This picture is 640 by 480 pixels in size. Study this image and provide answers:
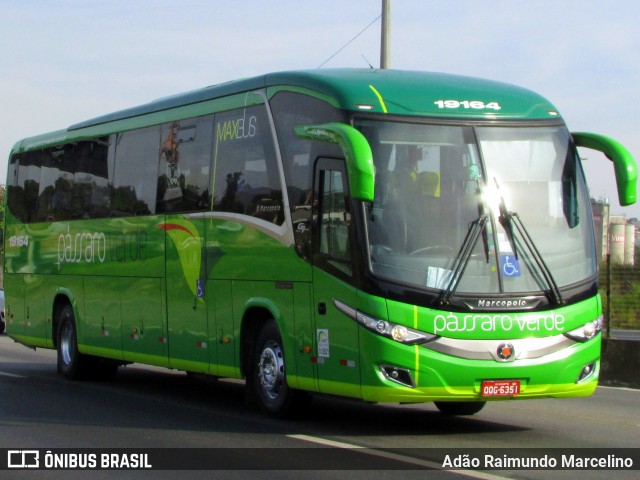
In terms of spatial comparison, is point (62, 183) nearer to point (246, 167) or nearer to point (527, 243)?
point (246, 167)

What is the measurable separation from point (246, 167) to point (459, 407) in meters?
3.46

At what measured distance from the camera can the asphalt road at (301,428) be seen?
938cm

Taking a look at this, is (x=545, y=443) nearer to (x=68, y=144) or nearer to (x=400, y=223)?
(x=400, y=223)

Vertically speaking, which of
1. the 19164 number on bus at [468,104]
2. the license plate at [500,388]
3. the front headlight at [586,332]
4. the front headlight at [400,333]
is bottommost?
the license plate at [500,388]

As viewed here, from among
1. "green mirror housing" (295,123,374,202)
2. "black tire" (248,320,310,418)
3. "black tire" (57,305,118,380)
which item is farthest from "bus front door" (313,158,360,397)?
"black tire" (57,305,118,380)

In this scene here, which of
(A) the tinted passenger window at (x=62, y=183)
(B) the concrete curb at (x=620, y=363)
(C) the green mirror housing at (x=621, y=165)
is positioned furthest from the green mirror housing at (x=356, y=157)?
(B) the concrete curb at (x=620, y=363)

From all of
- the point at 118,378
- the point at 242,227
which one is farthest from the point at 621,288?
the point at 242,227

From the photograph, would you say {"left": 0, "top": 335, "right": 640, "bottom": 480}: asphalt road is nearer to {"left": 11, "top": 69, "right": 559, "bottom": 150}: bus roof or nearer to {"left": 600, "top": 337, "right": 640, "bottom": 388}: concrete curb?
{"left": 600, "top": 337, "right": 640, "bottom": 388}: concrete curb

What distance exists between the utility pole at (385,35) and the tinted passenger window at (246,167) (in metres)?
7.88

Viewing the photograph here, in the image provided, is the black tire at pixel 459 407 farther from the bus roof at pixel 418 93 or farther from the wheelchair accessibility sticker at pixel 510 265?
the bus roof at pixel 418 93

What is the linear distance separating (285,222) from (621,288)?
12.3 meters

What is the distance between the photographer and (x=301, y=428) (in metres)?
11.6

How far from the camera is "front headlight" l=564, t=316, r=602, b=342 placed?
10898 millimetres

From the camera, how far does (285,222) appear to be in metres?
11.9
